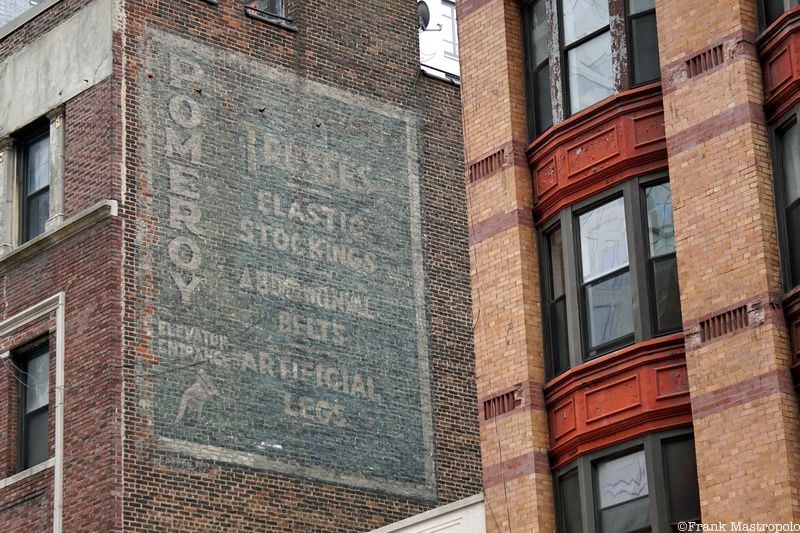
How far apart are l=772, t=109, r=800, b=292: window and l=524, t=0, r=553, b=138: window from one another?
169 inches

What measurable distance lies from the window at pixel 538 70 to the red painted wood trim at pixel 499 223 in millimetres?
1282

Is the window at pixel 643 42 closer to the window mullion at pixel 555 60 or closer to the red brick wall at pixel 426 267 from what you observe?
the window mullion at pixel 555 60

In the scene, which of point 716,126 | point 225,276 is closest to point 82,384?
point 225,276

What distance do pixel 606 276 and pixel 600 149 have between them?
1.71 metres

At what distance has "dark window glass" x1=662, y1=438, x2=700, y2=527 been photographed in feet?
73.0

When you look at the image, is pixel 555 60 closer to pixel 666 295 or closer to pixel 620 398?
pixel 666 295

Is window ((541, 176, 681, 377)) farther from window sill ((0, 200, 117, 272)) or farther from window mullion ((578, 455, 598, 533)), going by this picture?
window sill ((0, 200, 117, 272))

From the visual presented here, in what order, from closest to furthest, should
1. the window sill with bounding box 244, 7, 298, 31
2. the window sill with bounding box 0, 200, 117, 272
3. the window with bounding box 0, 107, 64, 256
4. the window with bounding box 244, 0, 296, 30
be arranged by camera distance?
1. the window sill with bounding box 0, 200, 117, 272
2. the window with bounding box 0, 107, 64, 256
3. the window sill with bounding box 244, 7, 298, 31
4. the window with bounding box 244, 0, 296, 30

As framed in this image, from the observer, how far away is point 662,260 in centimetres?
2352

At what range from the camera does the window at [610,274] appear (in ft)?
76.9

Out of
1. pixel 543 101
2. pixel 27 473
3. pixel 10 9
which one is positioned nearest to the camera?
pixel 543 101

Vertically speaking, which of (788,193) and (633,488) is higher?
(788,193)

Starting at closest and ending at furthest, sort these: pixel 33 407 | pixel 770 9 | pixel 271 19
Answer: pixel 770 9 < pixel 33 407 < pixel 271 19

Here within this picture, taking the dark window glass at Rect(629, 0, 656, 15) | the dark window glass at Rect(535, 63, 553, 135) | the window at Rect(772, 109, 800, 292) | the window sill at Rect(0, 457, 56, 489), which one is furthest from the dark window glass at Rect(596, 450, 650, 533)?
the window sill at Rect(0, 457, 56, 489)
